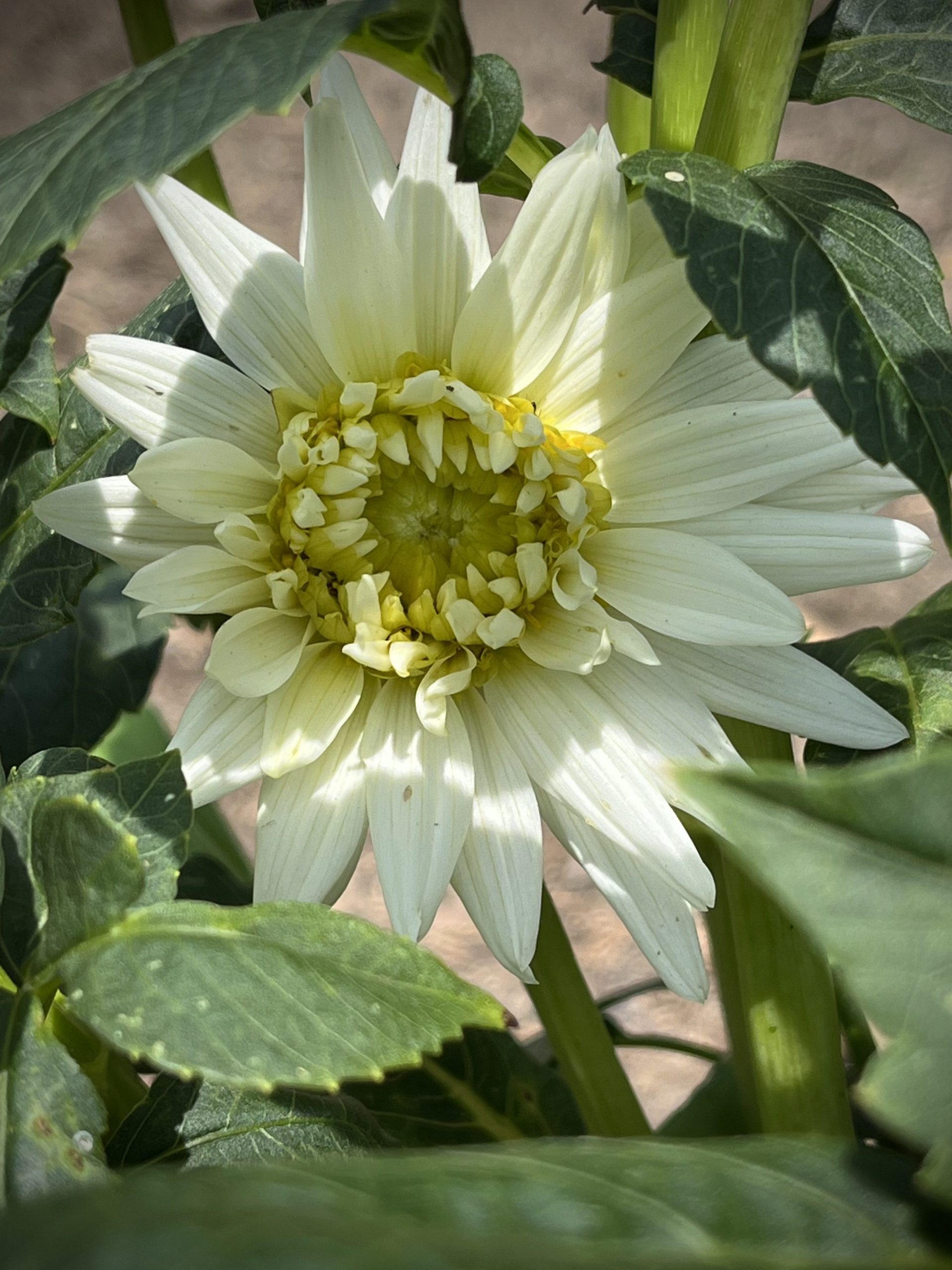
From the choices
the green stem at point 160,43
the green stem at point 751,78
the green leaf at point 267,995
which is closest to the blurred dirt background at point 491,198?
the green stem at point 160,43

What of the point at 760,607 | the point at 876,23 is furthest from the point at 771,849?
the point at 876,23

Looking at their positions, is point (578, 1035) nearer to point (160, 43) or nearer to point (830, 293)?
point (830, 293)

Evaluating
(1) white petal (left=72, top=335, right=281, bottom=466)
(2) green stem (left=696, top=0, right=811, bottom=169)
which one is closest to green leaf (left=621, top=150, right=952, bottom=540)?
(2) green stem (left=696, top=0, right=811, bottom=169)

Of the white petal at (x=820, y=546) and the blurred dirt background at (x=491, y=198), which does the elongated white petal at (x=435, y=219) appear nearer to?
the white petal at (x=820, y=546)

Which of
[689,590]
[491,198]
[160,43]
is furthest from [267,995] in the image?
[491,198]

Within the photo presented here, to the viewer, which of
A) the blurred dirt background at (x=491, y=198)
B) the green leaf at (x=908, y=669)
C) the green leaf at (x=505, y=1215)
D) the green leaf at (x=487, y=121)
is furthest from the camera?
the blurred dirt background at (x=491, y=198)

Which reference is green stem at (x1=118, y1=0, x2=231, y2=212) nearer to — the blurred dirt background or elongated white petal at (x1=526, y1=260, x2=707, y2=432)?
elongated white petal at (x1=526, y1=260, x2=707, y2=432)
